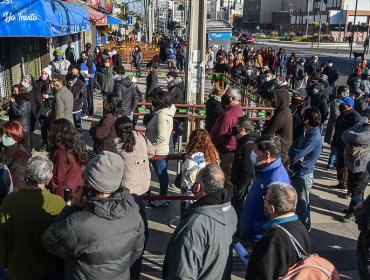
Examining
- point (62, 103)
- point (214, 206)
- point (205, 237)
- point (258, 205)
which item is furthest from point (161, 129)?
point (205, 237)

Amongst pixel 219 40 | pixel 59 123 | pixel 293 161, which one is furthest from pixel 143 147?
pixel 219 40

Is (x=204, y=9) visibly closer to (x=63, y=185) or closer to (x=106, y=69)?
(x=106, y=69)

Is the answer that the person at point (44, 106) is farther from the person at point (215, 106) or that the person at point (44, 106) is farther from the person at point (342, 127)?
the person at point (342, 127)

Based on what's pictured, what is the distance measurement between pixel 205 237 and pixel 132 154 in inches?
91.6

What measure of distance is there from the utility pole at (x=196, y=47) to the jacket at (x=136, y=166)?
4.39 m

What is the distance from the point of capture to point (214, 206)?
3.17 m

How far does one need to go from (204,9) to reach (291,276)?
771 centimetres

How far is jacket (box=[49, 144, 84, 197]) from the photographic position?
4.57 m

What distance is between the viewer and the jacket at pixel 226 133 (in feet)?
19.9

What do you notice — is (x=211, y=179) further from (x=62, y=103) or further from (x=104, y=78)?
(x=104, y=78)

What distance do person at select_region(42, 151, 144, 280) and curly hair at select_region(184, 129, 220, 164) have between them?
1.99 metres

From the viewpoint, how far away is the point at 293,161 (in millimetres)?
5758

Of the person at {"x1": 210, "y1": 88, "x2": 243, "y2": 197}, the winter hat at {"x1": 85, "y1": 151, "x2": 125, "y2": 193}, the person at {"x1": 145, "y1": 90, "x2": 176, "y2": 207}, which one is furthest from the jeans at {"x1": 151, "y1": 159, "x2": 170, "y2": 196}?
the winter hat at {"x1": 85, "y1": 151, "x2": 125, "y2": 193}

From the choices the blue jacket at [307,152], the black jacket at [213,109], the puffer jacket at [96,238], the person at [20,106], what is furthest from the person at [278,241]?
the person at [20,106]
